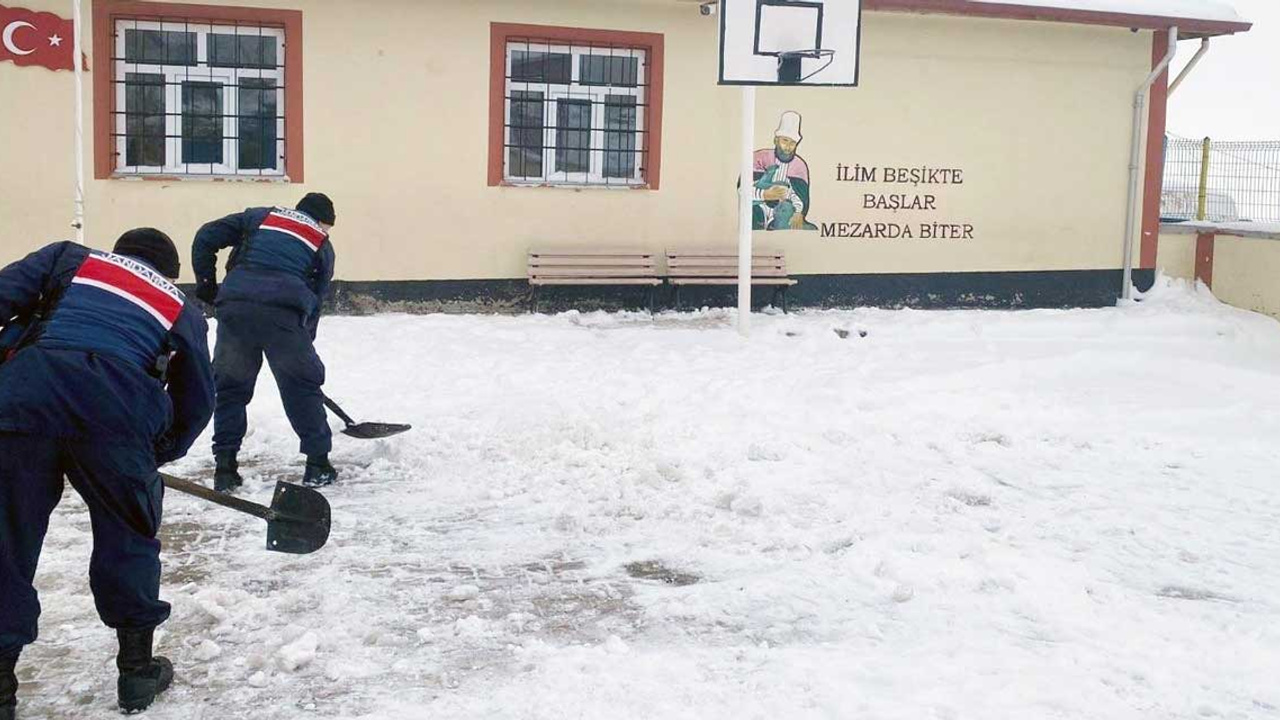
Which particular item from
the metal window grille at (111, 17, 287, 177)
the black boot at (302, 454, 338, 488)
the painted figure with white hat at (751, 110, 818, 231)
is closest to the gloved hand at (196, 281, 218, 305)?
the black boot at (302, 454, 338, 488)

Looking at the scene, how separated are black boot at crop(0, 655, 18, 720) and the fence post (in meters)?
16.1

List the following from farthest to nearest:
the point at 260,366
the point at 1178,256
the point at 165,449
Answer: the point at 1178,256 < the point at 260,366 < the point at 165,449

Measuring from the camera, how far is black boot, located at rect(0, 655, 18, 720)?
12.3ft

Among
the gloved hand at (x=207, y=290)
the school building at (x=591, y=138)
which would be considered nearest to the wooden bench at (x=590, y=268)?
the school building at (x=591, y=138)

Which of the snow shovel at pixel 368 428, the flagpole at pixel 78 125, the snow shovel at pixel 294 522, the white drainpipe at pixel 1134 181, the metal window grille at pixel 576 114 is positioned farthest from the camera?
the white drainpipe at pixel 1134 181

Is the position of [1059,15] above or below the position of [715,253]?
above

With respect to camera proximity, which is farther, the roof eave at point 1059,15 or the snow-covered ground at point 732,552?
the roof eave at point 1059,15

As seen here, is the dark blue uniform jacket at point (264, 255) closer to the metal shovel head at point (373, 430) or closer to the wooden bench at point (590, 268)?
the metal shovel head at point (373, 430)

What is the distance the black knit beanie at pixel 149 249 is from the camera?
4117 millimetres

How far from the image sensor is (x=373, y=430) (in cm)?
731

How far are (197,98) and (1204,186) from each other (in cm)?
1261

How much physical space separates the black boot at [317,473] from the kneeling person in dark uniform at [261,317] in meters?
0.01

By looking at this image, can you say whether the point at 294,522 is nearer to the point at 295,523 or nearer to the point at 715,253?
the point at 295,523

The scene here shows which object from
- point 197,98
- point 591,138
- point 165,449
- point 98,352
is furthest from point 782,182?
point 98,352
